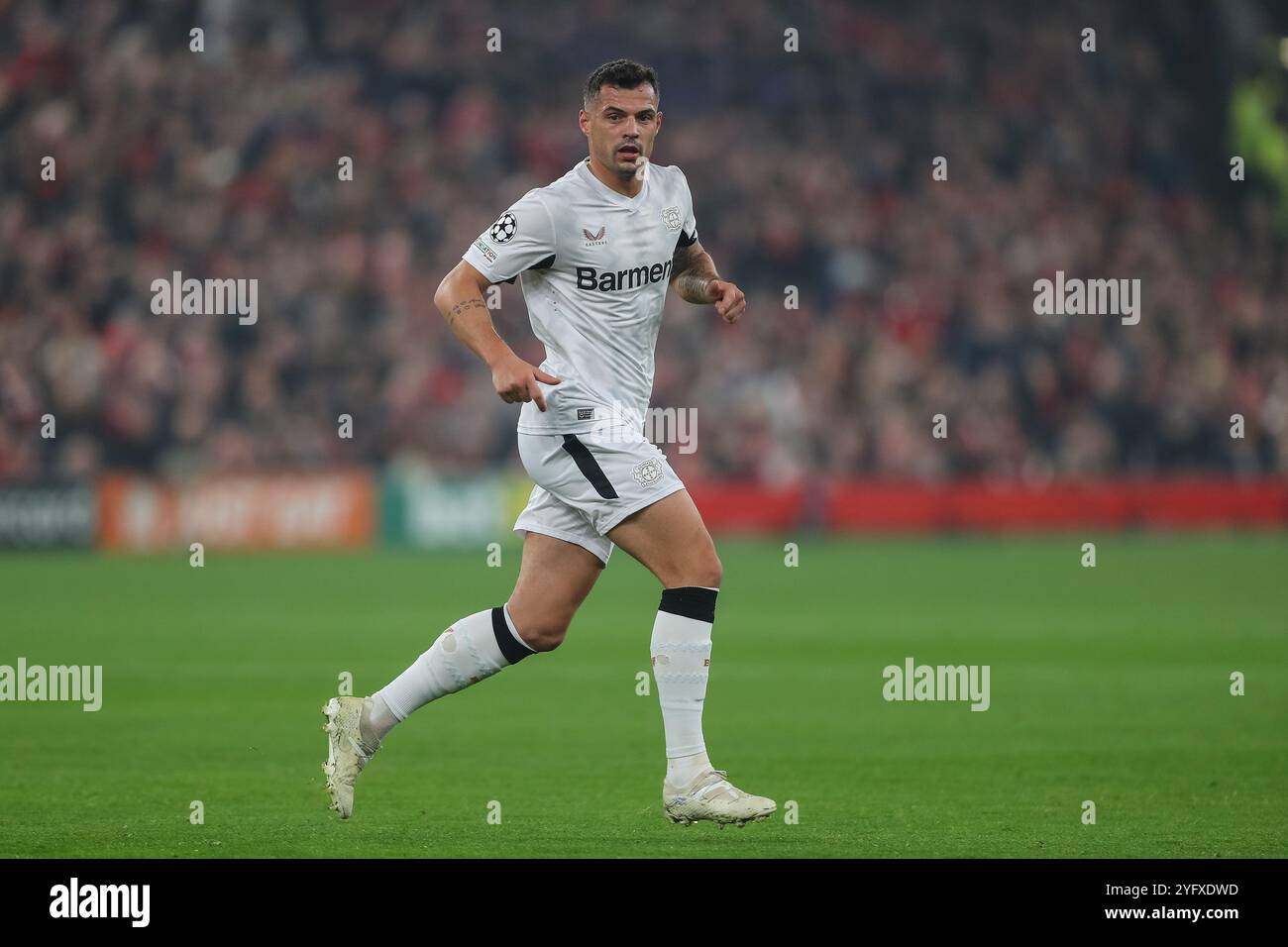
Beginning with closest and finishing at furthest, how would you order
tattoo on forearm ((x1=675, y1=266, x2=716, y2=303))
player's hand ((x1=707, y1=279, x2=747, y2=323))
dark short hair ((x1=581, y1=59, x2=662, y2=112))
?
dark short hair ((x1=581, y1=59, x2=662, y2=112)) → player's hand ((x1=707, y1=279, x2=747, y2=323)) → tattoo on forearm ((x1=675, y1=266, x2=716, y2=303))

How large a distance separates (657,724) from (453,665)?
3420 mm

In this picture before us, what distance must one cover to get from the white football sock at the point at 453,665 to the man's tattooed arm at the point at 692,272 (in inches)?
59.8

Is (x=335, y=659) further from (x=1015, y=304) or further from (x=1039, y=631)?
(x=1015, y=304)

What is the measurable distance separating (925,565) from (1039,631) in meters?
7.21

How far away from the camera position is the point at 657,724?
10359mm

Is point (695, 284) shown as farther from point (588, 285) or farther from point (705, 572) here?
point (705, 572)

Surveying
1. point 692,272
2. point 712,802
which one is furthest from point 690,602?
point 692,272

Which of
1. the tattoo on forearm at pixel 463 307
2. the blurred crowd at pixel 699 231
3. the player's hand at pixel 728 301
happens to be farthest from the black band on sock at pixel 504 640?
the blurred crowd at pixel 699 231

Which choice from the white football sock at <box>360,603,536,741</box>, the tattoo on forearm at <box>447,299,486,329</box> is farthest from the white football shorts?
the tattoo on forearm at <box>447,299,486,329</box>

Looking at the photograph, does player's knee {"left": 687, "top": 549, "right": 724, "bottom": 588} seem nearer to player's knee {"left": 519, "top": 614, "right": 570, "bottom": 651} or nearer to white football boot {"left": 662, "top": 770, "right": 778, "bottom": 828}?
player's knee {"left": 519, "top": 614, "right": 570, "bottom": 651}

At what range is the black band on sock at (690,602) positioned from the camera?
6836 mm

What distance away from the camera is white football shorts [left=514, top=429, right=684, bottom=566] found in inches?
270

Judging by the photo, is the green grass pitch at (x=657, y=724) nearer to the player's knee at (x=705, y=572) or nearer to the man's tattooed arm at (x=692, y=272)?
the player's knee at (x=705, y=572)

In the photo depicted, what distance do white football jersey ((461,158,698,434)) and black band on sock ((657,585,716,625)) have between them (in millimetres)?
679
